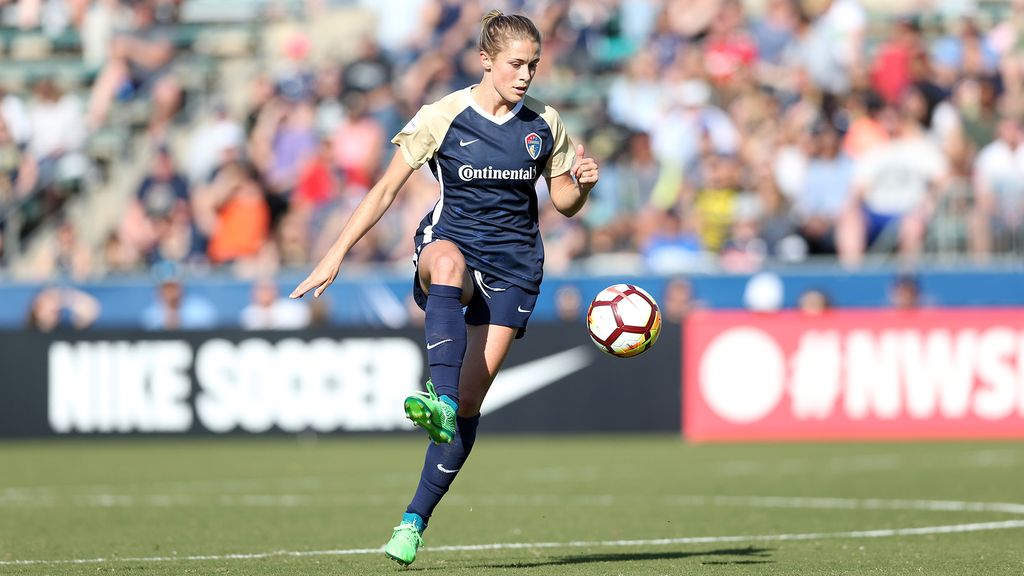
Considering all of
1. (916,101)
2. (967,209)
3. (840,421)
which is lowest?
(840,421)

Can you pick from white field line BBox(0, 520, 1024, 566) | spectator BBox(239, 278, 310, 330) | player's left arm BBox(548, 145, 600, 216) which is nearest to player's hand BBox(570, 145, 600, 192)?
Result: player's left arm BBox(548, 145, 600, 216)

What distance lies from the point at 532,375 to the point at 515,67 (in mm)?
10299

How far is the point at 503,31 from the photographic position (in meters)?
7.43

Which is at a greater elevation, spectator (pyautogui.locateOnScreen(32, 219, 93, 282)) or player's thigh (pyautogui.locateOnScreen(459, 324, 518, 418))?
spectator (pyautogui.locateOnScreen(32, 219, 93, 282))

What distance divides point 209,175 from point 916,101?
351 inches

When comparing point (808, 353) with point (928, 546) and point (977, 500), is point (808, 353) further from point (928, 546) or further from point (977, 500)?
point (928, 546)

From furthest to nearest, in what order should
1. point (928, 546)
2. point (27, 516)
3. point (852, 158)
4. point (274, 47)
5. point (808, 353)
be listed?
point (274, 47)
point (852, 158)
point (808, 353)
point (27, 516)
point (928, 546)

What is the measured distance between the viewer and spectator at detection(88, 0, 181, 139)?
2258 centimetres

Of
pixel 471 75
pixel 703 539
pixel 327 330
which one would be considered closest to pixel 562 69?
pixel 471 75

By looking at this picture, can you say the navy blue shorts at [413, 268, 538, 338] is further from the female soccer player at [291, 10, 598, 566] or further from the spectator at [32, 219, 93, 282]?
the spectator at [32, 219, 93, 282]

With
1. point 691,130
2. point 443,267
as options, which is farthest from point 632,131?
point 443,267

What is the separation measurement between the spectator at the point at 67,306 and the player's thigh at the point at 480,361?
11.9 metres

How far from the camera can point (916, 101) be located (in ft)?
64.3

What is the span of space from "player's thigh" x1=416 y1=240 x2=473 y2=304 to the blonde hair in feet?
2.98
